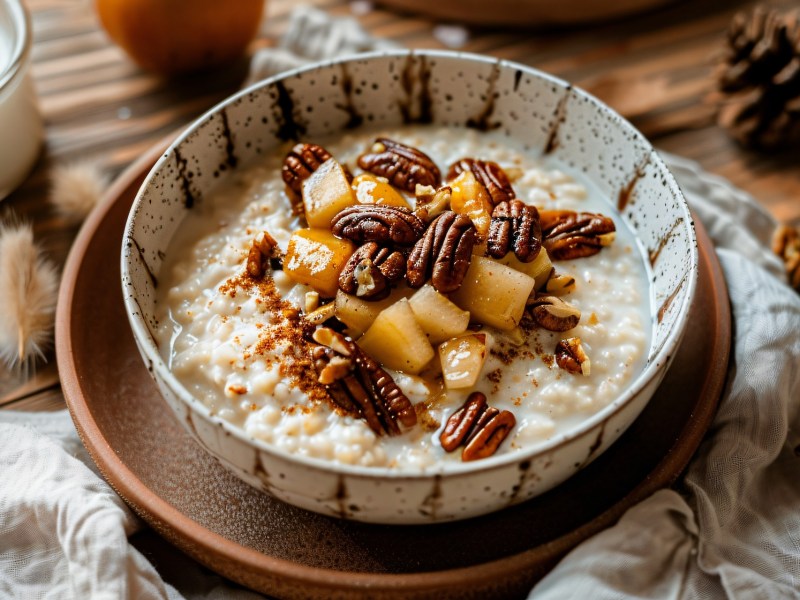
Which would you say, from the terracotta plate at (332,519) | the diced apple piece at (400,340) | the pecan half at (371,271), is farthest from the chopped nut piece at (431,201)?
the terracotta plate at (332,519)

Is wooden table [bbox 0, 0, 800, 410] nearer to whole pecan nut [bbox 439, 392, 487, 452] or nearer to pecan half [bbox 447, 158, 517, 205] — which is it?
pecan half [bbox 447, 158, 517, 205]

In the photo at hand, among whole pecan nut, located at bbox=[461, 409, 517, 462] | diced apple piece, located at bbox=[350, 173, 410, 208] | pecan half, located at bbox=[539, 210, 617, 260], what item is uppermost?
diced apple piece, located at bbox=[350, 173, 410, 208]

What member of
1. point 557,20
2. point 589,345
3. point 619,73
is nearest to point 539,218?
point 589,345

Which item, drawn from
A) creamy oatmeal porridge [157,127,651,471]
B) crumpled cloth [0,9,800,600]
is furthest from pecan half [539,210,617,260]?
crumpled cloth [0,9,800,600]

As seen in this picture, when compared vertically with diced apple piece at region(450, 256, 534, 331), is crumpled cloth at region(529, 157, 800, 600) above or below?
below

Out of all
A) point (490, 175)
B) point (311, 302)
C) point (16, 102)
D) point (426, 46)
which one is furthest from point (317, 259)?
point (426, 46)

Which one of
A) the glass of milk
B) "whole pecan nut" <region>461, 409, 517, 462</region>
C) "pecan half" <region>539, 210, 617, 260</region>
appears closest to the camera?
"whole pecan nut" <region>461, 409, 517, 462</region>

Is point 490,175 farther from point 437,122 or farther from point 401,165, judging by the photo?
point 437,122
